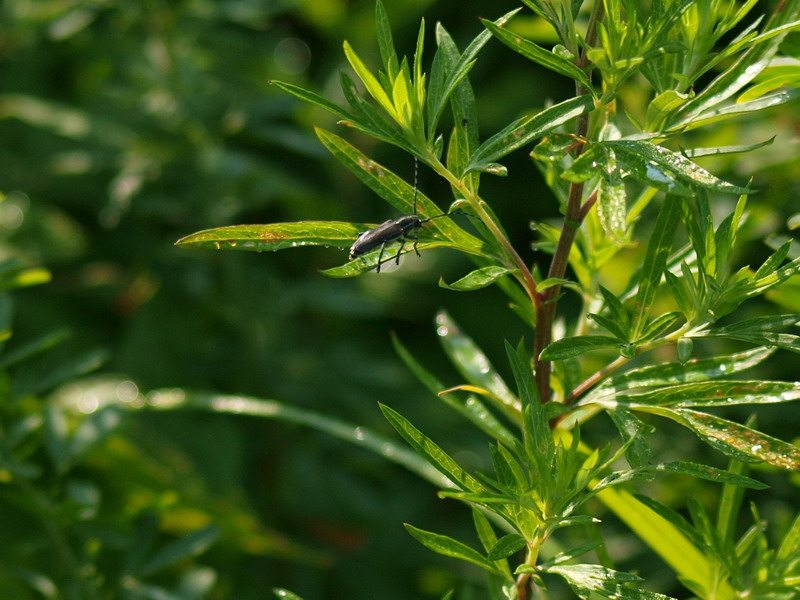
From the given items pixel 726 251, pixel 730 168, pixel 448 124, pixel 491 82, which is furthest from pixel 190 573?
pixel 491 82

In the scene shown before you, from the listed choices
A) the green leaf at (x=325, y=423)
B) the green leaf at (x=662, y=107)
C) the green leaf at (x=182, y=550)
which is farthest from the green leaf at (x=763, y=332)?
the green leaf at (x=182, y=550)

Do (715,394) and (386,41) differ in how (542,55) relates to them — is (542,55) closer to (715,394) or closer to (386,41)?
(386,41)

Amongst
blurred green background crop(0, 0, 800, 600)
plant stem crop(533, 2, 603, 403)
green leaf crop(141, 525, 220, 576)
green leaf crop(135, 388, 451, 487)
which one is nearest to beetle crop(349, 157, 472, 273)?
plant stem crop(533, 2, 603, 403)

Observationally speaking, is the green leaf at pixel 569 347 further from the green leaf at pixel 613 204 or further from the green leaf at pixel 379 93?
the green leaf at pixel 379 93

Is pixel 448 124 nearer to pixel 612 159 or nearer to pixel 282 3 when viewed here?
pixel 282 3

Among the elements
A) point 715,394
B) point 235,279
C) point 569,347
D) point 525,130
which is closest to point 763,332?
point 715,394
